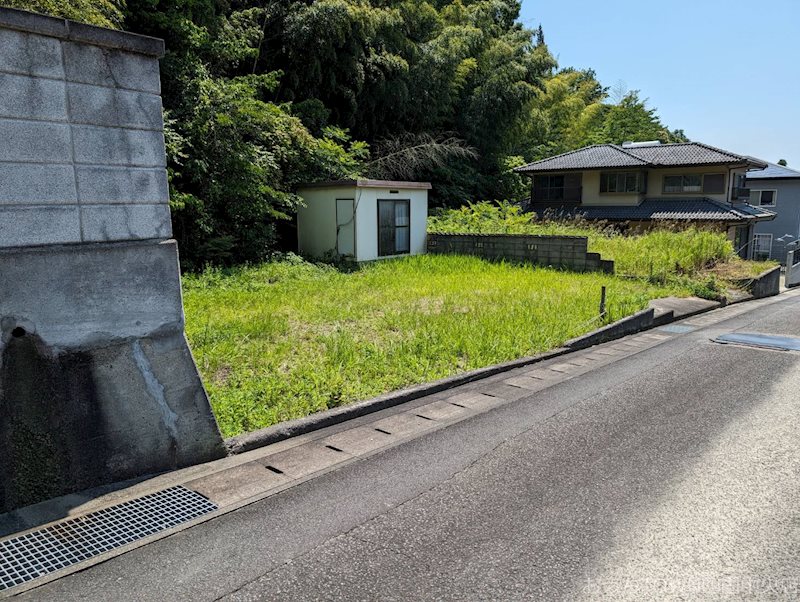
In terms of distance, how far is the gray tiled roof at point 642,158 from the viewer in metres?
21.9

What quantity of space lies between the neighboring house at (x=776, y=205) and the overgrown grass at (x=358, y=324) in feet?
79.8

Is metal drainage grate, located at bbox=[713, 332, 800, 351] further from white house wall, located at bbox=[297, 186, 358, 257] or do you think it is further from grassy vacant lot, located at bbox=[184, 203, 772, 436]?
white house wall, located at bbox=[297, 186, 358, 257]

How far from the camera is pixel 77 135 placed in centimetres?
313

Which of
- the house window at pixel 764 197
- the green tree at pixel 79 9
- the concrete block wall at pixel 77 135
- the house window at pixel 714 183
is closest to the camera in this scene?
the concrete block wall at pixel 77 135

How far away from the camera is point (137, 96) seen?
131 inches

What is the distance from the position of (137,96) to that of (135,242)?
88 cm

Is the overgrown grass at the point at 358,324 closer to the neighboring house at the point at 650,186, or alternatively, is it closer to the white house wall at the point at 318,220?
the white house wall at the point at 318,220

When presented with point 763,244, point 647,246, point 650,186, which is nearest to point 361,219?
point 647,246

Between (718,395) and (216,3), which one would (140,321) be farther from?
(216,3)

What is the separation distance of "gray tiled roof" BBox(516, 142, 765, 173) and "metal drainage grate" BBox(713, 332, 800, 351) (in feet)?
52.5

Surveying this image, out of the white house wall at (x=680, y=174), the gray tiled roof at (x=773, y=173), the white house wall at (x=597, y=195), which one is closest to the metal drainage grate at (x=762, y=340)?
the white house wall at (x=597, y=195)

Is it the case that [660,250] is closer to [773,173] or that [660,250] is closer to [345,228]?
[345,228]

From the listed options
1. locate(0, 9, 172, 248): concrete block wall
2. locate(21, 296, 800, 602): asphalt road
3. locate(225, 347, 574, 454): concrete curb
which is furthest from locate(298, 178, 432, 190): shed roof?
locate(0, 9, 172, 248): concrete block wall

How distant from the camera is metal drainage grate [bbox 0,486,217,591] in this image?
2533mm
